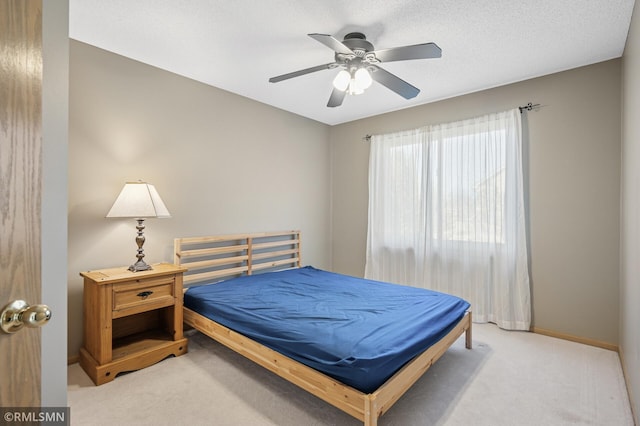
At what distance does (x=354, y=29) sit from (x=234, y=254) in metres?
2.70

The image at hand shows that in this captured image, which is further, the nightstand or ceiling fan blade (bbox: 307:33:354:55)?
the nightstand

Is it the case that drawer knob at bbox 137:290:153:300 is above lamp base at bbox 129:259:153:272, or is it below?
below

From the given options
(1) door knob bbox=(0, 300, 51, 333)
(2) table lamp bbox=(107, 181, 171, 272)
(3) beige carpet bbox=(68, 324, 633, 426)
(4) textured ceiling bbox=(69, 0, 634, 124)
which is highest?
(4) textured ceiling bbox=(69, 0, 634, 124)

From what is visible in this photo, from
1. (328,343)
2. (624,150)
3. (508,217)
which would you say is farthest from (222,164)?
(624,150)

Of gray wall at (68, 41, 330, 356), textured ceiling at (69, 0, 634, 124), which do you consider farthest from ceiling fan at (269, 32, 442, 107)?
gray wall at (68, 41, 330, 356)

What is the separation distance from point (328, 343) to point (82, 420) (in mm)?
1566

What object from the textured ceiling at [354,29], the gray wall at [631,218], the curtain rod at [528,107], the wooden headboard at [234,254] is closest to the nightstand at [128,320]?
the wooden headboard at [234,254]

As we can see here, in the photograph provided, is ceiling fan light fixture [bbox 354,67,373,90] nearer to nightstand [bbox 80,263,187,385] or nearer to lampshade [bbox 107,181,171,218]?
lampshade [bbox 107,181,171,218]

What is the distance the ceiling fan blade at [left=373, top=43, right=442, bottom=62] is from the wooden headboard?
252 cm

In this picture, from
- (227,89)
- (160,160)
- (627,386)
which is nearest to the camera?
(627,386)

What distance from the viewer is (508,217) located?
334cm

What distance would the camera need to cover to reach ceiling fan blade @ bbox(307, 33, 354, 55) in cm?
193

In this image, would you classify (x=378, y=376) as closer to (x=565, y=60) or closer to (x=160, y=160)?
(x=160, y=160)

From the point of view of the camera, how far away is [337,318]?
7.35 feet
